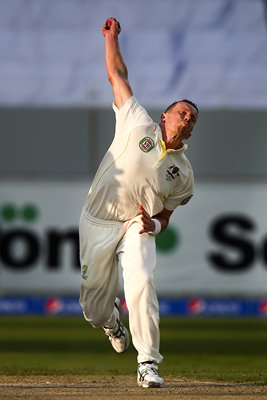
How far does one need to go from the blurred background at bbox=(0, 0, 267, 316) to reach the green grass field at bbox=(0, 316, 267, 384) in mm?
512

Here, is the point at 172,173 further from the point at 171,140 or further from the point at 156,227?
the point at 156,227

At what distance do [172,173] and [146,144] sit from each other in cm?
26

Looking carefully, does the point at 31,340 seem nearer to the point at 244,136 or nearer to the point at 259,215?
the point at 259,215

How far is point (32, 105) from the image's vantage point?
62.0ft

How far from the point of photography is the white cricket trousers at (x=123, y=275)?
762 cm

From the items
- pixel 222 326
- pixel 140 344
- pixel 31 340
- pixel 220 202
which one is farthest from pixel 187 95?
pixel 140 344

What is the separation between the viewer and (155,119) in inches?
714

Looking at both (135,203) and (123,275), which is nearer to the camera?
(123,275)

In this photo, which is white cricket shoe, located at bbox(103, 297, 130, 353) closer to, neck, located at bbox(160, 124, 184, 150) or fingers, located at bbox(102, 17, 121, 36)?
neck, located at bbox(160, 124, 184, 150)

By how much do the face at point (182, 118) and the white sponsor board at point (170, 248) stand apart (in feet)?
29.7

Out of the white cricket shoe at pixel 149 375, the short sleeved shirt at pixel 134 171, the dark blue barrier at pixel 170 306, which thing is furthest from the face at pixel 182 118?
the dark blue barrier at pixel 170 306

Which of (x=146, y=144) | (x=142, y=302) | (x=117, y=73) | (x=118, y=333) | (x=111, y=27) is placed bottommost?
(x=118, y=333)

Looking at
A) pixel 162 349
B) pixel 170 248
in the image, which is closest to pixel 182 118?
pixel 162 349

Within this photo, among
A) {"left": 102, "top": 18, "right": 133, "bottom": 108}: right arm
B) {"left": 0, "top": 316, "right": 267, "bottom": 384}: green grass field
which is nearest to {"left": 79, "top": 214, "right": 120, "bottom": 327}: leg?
{"left": 102, "top": 18, "right": 133, "bottom": 108}: right arm
